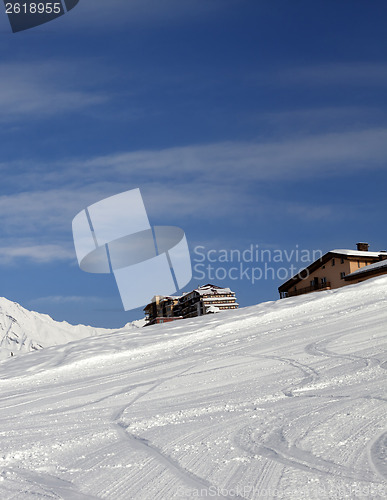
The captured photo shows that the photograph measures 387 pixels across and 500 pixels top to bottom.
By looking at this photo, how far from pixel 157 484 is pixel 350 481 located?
3.96ft

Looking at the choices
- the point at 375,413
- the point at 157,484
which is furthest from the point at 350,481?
the point at 375,413

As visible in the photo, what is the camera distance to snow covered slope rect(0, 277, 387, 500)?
3.78 meters

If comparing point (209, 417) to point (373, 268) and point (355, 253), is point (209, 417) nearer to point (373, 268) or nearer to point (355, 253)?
point (373, 268)

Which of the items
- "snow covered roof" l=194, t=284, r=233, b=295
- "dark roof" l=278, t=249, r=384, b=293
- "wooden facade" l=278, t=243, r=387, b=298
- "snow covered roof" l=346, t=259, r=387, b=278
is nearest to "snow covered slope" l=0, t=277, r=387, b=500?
"snow covered roof" l=346, t=259, r=387, b=278

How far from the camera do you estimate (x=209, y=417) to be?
570cm

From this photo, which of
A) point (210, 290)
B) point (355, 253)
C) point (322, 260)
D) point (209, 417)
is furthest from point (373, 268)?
point (210, 290)

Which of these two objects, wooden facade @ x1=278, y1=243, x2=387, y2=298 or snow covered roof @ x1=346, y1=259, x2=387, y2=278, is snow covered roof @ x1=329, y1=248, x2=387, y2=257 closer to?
wooden facade @ x1=278, y1=243, x2=387, y2=298

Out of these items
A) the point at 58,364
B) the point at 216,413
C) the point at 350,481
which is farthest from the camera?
the point at 58,364

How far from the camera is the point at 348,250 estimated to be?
42844 millimetres

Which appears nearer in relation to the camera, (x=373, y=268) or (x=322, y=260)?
(x=373, y=268)

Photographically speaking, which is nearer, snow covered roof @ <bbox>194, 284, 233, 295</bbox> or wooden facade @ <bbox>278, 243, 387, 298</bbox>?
wooden facade @ <bbox>278, 243, 387, 298</bbox>

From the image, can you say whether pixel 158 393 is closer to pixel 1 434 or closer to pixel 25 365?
pixel 1 434

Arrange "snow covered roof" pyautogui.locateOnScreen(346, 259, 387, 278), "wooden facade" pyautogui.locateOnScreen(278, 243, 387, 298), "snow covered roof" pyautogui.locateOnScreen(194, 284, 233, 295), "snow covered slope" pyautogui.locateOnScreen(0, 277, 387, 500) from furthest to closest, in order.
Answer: "snow covered roof" pyautogui.locateOnScreen(194, 284, 233, 295) → "wooden facade" pyautogui.locateOnScreen(278, 243, 387, 298) → "snow covered roof" pyautogui.locateOnScreen(346, 259, 387, 278) → "snow covered slope" pyautogui.locateOnScreen(0, 277, 387, 500)

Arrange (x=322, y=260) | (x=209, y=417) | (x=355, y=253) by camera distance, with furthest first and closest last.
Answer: (x=322, y=260) → (x=355, y=253) → (x=209, y=417)
